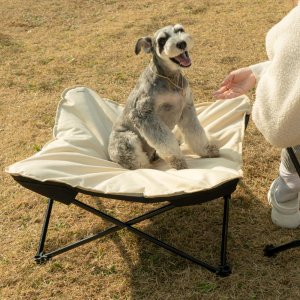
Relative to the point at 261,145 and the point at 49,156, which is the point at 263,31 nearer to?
the point at 261,145

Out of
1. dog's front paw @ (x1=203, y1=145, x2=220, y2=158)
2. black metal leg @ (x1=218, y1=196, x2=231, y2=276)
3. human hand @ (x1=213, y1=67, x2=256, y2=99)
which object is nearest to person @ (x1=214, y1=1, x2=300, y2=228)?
black metal leg @ (x1=218, y1=196, x2=231, y2=276)

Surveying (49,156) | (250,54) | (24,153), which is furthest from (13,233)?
(250,54)

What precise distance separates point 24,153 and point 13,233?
120cm

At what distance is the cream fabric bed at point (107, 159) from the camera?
2.44 meters

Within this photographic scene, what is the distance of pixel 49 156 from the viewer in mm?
2789

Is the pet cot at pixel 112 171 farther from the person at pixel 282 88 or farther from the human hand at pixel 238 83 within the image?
the person at pixel 282 88

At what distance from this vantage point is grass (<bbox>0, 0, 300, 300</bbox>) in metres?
2.75

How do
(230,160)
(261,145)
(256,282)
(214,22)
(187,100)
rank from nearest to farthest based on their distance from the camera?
(256,282), (230,160), (187,100), (261,145), (214,22)

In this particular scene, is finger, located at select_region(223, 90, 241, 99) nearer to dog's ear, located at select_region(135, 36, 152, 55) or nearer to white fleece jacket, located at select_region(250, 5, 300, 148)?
dog's ear, located at select_region(135, 36, 152, 55)

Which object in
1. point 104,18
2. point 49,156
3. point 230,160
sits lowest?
point 104,18

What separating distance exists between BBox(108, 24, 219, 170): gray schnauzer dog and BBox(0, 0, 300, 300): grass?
542mm

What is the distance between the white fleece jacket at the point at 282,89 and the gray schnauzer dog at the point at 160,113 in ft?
3.04

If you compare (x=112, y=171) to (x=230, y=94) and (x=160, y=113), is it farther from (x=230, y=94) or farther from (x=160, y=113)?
(x=230, y=94)

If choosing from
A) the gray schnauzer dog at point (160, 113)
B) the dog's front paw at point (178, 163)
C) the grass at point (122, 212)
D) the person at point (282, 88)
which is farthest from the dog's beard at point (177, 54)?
the grass at point (122, 212)
